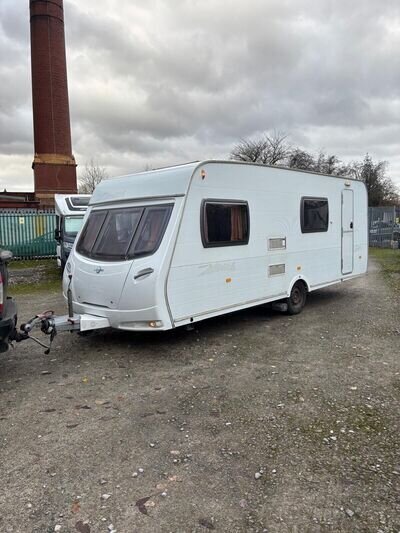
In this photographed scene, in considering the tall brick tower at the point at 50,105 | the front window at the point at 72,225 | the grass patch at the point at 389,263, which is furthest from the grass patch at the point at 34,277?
the grass patch at the point at 389,263

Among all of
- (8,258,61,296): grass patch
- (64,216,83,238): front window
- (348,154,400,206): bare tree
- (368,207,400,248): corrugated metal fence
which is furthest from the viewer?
(348,154,400,206): bare tree

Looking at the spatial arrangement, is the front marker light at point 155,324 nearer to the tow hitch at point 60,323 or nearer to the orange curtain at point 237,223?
the tow hitch at point 60,323

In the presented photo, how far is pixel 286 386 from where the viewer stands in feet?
15.0

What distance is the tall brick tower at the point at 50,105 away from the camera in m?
22.2

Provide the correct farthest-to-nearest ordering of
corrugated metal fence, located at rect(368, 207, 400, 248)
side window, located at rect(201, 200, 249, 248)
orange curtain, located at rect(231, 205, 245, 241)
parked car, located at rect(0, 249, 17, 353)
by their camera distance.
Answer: corrugated metal fence, located at rect(368, 207, 400, 248) → orange curtain, located at rect(231, 205, 245, 241) → side window, located at rect(201, 200, 249, 248) → parked car, located at rect(0, 249, 17, 353)

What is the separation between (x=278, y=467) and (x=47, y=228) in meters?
17.0

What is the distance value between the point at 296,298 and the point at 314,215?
1.65 m

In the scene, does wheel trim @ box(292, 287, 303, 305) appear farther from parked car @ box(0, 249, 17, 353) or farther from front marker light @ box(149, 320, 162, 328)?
parked car @ box(0, 249, 17, 353)

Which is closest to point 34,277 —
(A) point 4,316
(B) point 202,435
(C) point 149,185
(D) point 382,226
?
(C) point 149,185

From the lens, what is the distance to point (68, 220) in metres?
13.1

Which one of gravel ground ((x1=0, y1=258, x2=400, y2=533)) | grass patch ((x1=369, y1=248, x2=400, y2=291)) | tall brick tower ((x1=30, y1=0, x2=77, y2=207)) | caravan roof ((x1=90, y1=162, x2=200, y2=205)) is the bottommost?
gravel ground ((x1=0, y1=258, x2=400, y2=533))

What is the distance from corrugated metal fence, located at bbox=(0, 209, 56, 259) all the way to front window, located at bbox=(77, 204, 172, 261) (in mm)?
12362

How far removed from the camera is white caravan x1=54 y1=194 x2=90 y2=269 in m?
12.6

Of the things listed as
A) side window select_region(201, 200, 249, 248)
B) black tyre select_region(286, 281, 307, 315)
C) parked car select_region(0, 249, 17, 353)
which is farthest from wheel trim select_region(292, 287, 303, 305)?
parked car select_region(0, 249, 17, 353)
